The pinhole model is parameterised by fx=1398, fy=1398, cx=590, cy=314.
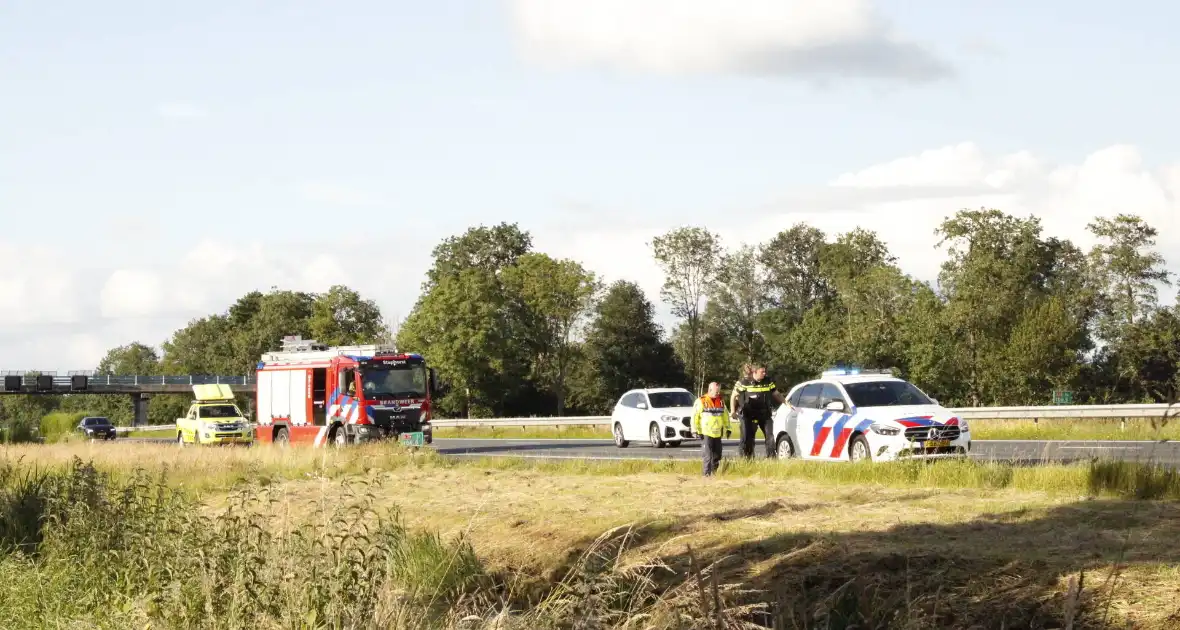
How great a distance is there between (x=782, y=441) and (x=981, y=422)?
49.3 ft

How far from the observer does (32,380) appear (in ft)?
382

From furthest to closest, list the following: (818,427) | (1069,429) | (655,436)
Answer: (655,436) < (1069,429) < (818,427)

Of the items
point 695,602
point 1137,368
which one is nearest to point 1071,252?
point 1137,368

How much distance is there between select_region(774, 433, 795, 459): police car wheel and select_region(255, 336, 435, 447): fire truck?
40.9 feet

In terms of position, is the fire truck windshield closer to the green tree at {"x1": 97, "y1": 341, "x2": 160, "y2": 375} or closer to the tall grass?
the tall grass

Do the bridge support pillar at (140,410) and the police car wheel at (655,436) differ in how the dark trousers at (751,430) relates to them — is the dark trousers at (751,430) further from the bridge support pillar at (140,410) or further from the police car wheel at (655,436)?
the bridge support pillar at (140,410)

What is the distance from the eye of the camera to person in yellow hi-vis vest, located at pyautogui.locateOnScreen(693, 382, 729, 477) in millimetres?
19812

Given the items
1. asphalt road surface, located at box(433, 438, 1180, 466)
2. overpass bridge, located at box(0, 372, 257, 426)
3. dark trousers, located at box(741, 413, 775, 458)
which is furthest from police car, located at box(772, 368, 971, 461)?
overpass bridge, located at box(0, 372, 257, 426)

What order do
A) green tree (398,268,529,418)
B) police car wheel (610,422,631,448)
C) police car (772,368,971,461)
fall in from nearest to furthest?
police car (772,368,971,461) → police car wheel (610,422,631,448) → green tree (398,268,529,418)

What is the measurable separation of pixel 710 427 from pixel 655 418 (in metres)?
14.9

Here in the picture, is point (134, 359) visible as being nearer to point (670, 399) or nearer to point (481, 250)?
point (481, 250)

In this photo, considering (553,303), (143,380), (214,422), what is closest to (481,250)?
(553,303)

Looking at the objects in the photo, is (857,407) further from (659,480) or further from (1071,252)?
(1071,252)

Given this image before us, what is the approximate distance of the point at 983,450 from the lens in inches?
1049
